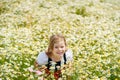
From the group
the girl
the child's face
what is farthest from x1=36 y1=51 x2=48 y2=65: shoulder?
the child's face

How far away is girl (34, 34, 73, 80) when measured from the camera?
636cm

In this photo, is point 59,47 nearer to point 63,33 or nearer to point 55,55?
point 55,55

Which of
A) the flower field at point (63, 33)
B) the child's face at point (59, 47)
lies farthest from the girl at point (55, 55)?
the flower field at point (63, 33)

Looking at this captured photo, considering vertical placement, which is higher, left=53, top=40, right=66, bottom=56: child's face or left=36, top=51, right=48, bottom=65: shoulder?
left=53, top=40, right=66, bottom=56: child's face

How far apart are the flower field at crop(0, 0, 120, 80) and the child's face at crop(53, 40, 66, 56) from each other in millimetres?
324

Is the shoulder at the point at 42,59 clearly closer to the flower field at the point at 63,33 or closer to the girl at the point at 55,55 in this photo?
the girl at the point at 55,55

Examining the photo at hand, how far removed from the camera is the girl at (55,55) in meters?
6.36

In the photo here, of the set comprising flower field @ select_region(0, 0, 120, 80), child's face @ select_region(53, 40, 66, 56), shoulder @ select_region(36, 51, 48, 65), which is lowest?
flower field @ select_region(0, 0, 120, 80)

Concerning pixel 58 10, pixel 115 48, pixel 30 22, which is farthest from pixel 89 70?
pixel 58 10

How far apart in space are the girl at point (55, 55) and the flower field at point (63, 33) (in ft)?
0.84

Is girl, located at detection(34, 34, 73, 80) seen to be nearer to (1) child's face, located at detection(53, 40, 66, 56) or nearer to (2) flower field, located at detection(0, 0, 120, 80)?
(1) child's face, located at detection(53, 40, 66, 56)

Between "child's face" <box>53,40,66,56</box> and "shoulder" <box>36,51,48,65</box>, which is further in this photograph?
"shoulder" <box>36,51,48,65</box>

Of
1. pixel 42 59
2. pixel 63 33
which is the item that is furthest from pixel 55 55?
pixel 63 33

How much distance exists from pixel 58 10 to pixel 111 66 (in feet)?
26.2
